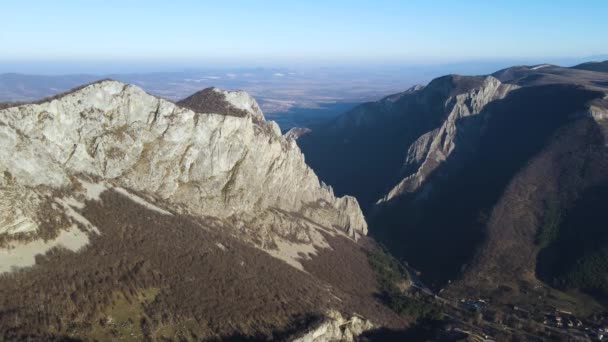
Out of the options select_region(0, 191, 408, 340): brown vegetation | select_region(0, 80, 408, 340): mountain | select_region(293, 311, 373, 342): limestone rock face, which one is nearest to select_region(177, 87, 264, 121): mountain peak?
select_region(0, 80, 408, 340): mountain

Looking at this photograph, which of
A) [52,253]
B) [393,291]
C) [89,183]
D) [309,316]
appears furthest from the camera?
[393,291]

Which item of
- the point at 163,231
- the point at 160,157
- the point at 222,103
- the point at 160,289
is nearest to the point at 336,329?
the point at 160,289

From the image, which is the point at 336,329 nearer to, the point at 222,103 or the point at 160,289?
the point at 160,289

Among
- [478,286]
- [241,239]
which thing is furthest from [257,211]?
[478,286]

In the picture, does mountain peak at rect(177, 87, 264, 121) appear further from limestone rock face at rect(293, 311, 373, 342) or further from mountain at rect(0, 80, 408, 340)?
limestone rock face at rect(293, 311, 373, 342)

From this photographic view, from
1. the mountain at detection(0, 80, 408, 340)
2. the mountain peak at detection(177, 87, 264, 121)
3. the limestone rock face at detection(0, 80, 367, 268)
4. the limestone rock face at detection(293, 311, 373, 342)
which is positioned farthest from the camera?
the mountain peak at detection(177, 87, 264, 121)

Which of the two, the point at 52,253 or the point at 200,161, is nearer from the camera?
the point at 52,253

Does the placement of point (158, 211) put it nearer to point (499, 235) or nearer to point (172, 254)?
point (172, 254)
